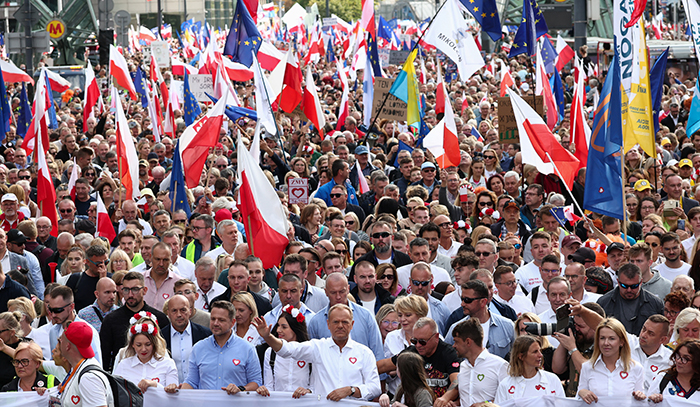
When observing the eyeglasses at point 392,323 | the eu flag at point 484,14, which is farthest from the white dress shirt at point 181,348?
the eu flag at point 484,14

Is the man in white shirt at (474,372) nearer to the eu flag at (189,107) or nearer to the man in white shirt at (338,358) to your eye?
the man in white shirt at (338,358)

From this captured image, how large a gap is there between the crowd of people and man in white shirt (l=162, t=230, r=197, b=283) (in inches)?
0.9

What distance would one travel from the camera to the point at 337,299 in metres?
7.85

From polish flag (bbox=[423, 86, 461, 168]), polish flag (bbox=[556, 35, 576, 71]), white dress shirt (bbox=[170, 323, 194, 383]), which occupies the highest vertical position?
polish flag (bbox=[556, 35, 576, 71])

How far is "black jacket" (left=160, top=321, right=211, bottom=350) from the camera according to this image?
783 cm

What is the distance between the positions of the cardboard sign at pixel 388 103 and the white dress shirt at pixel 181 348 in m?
9.53

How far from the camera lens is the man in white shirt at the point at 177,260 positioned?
9.86 metres

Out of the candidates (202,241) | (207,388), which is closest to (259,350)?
(207,388)

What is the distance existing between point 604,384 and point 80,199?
8.75 meters

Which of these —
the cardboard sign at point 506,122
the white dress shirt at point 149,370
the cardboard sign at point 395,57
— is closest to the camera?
the white dress shirt at point 149,370

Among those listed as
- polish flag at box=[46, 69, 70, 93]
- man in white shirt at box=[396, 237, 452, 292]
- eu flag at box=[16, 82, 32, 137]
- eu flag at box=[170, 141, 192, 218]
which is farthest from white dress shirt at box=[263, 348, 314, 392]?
polish flag at box=[46, 69, 70, 93]

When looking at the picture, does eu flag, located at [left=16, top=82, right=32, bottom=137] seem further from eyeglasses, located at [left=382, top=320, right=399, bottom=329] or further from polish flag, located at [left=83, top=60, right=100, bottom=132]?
eyeglasses, located at [left=382, top=320, right=399, bottom=329]

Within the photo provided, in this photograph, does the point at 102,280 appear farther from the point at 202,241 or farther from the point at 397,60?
the point at 397,60

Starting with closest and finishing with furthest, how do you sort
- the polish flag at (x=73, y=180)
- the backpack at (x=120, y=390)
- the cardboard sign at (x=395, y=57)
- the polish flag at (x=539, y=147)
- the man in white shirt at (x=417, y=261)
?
the backpack at (x=120, y=390) → the man in white shirt at (x=417, y=261) → the polish flag at (x=539, y=147) → the polish flag at (x=73, y=180) → the cardboard sign at (x=395, y=57)
